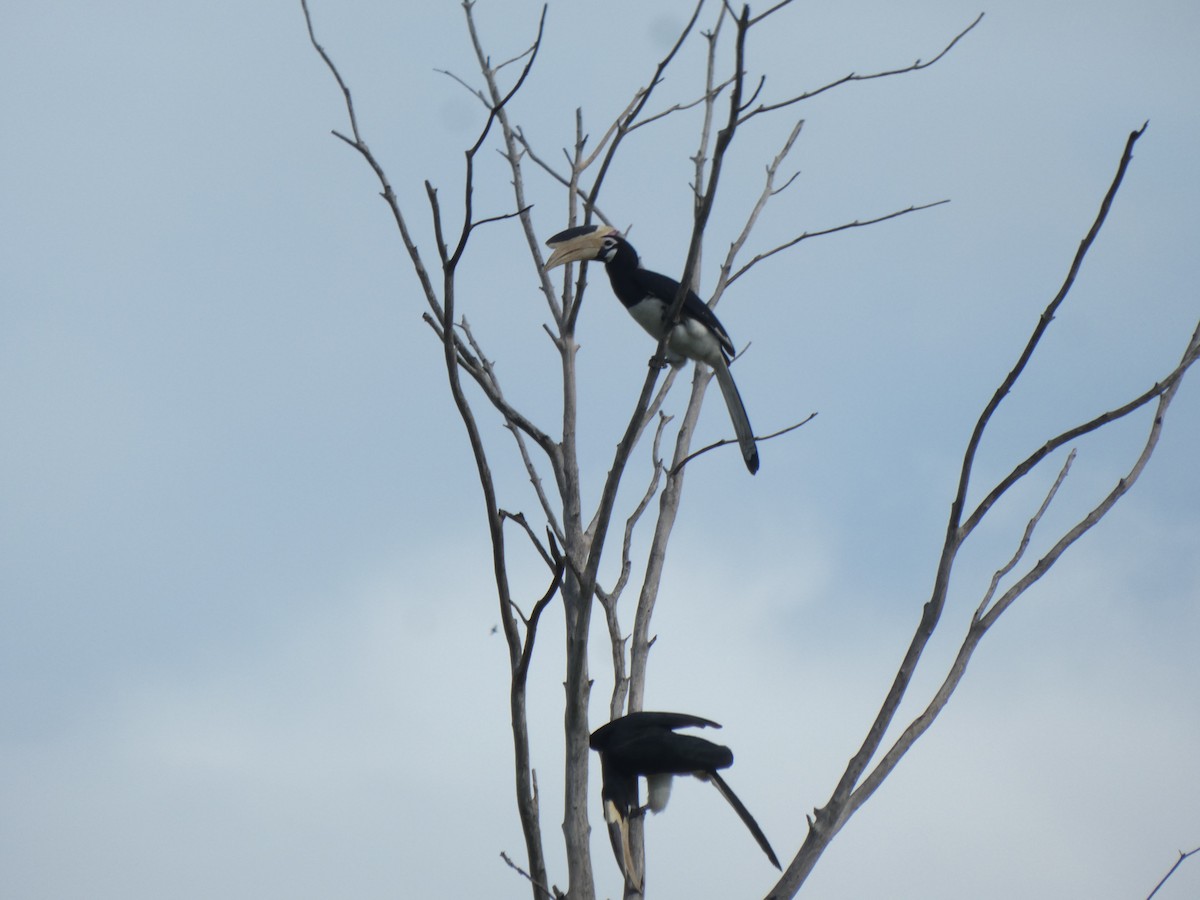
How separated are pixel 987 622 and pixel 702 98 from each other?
1961 millimetres

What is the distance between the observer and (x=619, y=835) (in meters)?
3.25

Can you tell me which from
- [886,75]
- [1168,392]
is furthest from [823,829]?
[886,75]

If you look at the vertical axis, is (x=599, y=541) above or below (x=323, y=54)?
below

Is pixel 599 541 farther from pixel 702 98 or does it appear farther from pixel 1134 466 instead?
pixel 702 98

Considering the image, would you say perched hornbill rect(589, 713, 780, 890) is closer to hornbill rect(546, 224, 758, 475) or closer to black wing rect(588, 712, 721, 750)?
black wing rect(588, 712, 721, 750)

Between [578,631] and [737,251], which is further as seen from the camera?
[737,251]

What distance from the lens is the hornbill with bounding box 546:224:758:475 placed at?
384cm

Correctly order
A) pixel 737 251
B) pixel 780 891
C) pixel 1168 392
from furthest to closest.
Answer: pixel 737 251 < pixel 1168 392 < pixel 780 891

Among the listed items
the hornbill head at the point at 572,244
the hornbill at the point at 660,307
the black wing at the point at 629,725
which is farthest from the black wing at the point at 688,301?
the black wing at the point at 629,725

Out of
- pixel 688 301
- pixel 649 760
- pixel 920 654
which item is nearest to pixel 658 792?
pixel 649 760

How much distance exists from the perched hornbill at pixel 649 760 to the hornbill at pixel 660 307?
949 mm

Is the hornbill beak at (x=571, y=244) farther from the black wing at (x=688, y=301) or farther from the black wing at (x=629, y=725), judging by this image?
the black wing at (x=629, y=725)

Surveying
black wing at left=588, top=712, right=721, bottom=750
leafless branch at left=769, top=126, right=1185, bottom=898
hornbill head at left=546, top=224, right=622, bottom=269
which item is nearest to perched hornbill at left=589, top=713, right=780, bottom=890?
black wing at left=588, top=712, right=721, bottom=750

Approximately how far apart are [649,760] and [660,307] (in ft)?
7.00
